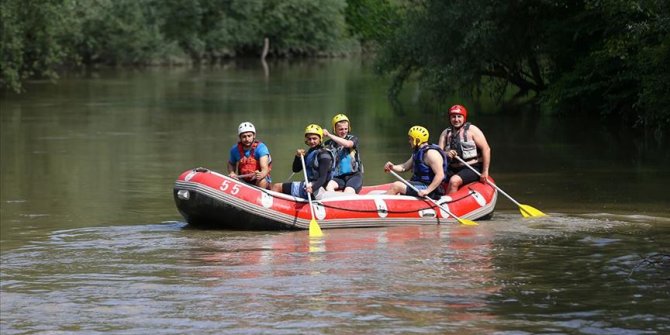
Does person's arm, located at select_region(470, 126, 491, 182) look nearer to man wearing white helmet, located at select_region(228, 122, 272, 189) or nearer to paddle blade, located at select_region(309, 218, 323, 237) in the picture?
paddle blade, located at select_region(309, 218, 323, 237)

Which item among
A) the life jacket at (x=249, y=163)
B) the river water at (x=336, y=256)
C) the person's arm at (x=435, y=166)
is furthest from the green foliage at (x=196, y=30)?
the person's arm at (x=435, y=166)

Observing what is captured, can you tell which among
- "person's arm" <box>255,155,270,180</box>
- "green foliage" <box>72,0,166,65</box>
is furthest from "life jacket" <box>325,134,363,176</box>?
"green foliage" <box>72,0,166,65</box>

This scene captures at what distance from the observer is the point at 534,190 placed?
18562 millimetres

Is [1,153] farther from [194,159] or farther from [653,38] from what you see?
[653,38]

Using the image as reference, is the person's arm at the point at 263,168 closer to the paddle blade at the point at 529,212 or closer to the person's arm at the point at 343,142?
the person's arm at the point at 343,142

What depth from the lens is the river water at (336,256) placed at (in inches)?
389

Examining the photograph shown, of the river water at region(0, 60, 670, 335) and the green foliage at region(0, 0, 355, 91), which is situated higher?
the green foliage at region(0, 0, 355, 91)

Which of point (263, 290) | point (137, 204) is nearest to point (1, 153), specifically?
point (137, 204)

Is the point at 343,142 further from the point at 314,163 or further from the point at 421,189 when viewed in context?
the point at 421,189

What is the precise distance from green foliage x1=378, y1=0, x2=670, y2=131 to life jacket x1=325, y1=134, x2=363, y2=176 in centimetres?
988

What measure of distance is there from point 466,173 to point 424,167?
0.65 metres

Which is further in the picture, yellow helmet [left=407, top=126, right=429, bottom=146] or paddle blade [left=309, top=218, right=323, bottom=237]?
yellow helmet [left=407, top=126, right=429, bottom=146]

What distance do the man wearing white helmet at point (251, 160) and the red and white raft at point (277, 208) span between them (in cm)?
36

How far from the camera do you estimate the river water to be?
389 inches
